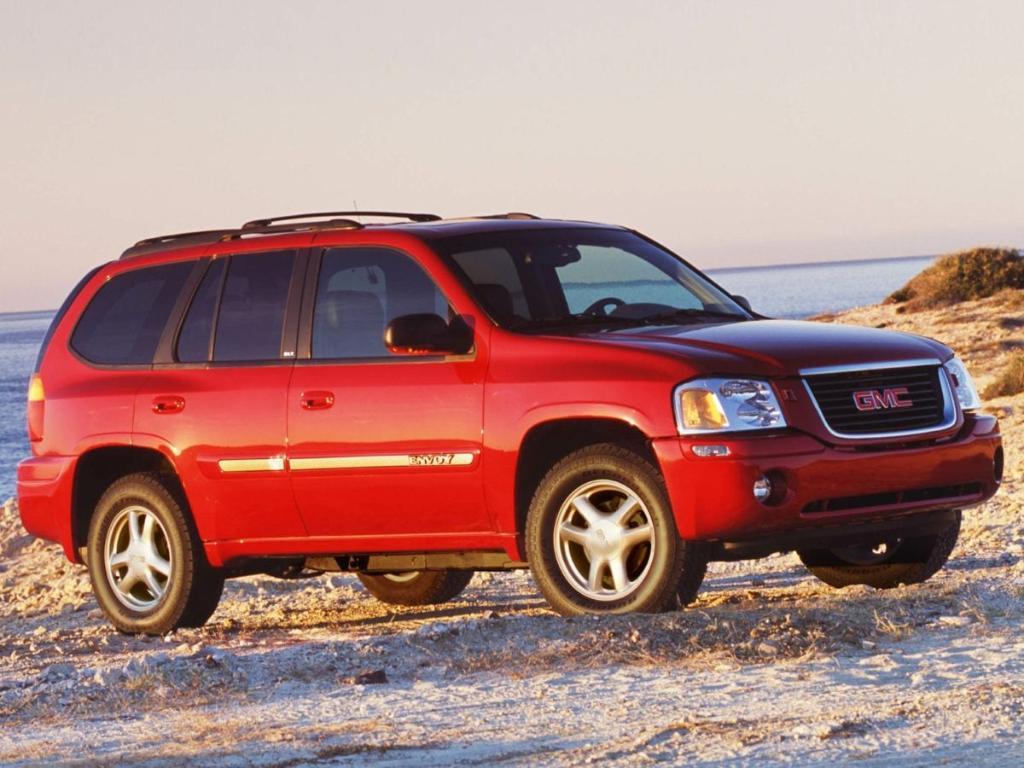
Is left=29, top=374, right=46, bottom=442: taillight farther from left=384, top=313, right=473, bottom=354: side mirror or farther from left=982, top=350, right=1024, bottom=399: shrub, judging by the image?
left=982, top=350, right=1024, bottom=399: shrub

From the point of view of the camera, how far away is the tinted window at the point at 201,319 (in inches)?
376

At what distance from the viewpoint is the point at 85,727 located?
22.5 ft

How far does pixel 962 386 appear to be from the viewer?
866cm

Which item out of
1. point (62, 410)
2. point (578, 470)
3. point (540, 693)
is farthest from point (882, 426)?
point (62, 410)

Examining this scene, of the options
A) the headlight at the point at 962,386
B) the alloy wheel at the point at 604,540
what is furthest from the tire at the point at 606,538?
the headlight at the point at 962,386

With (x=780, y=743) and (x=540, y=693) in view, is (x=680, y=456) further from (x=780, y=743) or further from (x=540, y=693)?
(x=780, y=743)

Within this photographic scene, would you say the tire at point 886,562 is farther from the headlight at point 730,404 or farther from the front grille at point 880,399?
the headlight at point 730,404

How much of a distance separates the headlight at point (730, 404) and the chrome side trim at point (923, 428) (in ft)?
0.63

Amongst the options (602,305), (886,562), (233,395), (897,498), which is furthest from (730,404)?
(233,395)

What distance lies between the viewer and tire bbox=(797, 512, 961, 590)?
9.10m

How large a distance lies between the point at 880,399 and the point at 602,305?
1369 millimetres

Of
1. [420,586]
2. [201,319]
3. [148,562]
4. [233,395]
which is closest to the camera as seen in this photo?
[233,395]

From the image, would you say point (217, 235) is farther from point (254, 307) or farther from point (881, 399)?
point (881, 399)

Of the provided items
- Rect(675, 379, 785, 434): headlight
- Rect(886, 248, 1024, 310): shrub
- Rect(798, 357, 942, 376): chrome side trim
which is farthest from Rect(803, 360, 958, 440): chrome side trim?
Rect(886, 248, 1024, 310): shrub
